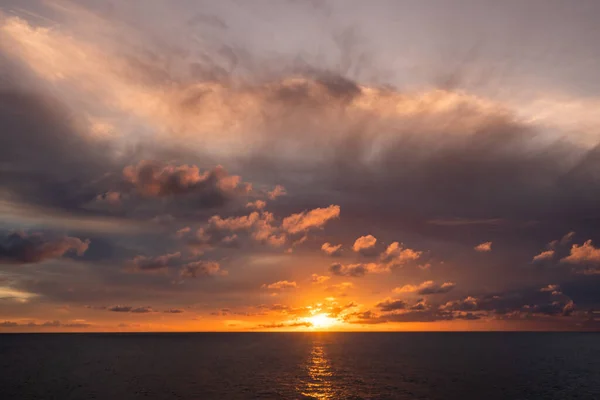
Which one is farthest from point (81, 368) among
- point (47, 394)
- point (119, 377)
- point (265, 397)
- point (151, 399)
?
point (265, 397)


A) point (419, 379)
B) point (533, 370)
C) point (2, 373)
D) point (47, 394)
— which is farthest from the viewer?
point (533, 370)

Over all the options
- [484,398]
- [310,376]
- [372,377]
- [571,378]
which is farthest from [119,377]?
[571,378]

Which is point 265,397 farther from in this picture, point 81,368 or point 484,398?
point 81,368

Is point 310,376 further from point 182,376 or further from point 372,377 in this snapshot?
point 182,376

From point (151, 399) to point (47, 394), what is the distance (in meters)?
26.5

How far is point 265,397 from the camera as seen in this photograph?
95625 millimetres

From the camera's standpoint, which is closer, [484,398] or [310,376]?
[484,398]

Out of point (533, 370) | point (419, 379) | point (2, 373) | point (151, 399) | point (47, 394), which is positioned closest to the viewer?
point (151, 399)

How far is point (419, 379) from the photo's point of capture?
413ft

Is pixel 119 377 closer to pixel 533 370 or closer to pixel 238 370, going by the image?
pixel 238 370

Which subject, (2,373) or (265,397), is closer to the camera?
(265,397)

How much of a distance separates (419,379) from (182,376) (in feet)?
224

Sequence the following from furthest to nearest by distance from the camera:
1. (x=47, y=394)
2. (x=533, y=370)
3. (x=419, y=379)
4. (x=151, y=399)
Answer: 1. (x=533, y=370)
2. (x=419, y=379)
3. (x=47, y=394)
4. (x=151, y=399)

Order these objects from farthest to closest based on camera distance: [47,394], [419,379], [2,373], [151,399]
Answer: [2,373] < [419,379] < [47,394] < [151,399]
